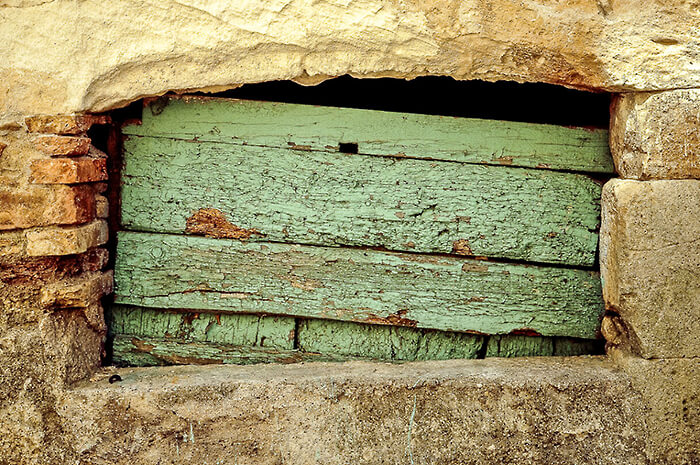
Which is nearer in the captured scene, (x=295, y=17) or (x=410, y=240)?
(x=295, y=17)

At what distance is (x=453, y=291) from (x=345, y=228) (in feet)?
1.29

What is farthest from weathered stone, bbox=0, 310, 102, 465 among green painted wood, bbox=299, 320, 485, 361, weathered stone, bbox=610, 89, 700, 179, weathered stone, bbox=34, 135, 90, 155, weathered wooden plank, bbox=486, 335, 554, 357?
weathered stone, bbox=610, 89, 700, 179

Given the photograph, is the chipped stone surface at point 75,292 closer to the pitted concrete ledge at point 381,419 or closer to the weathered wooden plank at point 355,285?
the weathered wooden plank at point 355,285

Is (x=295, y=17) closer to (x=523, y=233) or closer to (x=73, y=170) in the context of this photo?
(x=73, y=170)

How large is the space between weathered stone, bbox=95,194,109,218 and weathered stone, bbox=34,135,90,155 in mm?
172

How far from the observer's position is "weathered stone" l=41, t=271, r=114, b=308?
4.98 ft

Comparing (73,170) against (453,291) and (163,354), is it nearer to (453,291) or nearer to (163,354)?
(163,354)

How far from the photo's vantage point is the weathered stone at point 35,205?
149 centimetres

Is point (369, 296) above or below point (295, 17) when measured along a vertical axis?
below

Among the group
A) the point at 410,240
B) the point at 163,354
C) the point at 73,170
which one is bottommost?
the point at 163,354

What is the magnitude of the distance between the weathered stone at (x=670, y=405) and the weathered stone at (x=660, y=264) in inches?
1.6

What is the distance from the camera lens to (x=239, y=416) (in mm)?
1547

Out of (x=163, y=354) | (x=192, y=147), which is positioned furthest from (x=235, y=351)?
(x=192, y=147)

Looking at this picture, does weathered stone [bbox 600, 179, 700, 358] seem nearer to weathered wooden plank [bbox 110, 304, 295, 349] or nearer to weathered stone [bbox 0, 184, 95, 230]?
weathered wooden plank [bbox 110, 304, 295, 349]
